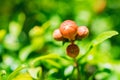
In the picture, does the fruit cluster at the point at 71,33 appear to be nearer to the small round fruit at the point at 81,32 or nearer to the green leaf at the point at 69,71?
the small round fruit at the point at 81,32

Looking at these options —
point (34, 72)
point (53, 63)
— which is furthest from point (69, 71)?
point (34, 72)

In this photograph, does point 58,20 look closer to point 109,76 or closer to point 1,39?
point 1,39

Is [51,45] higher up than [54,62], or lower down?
higher up

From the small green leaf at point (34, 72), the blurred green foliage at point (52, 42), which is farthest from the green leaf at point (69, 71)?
the small green leaf at point (34, 72)

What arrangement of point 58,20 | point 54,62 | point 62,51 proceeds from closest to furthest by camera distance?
point 54,62 < point 62,51 < point 58,20

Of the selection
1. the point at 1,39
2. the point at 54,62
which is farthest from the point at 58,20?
the point at 54,62

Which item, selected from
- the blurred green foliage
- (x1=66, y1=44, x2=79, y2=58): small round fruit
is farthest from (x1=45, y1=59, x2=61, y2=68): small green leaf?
(x1=66, y1=44, x2=79, y2=58): small round fruit

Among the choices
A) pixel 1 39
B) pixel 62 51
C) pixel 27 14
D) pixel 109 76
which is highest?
pixel 27 14
